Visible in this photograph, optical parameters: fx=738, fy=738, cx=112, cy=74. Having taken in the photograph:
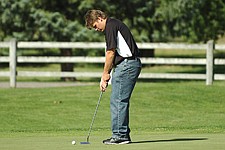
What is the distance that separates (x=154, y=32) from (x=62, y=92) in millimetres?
10802

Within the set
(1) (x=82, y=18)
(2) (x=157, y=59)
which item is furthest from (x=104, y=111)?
(1) (x=82, y=18)

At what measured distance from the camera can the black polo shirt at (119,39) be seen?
9078 mm

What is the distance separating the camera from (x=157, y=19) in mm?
28094

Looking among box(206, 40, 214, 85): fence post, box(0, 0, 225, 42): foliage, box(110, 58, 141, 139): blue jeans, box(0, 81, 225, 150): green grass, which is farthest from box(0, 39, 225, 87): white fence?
box(110, 58, 141, 139): blue jeans

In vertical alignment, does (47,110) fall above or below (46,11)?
below

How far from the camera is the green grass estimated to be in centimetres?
1296

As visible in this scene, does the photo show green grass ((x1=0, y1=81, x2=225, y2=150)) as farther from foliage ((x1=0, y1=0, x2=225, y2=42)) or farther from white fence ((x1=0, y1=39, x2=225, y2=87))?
foliage ((x1=0, y1=0, x2=225, y2=42))

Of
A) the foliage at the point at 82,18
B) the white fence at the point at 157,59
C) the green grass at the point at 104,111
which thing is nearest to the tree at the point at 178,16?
the foliage at the point at 82,18

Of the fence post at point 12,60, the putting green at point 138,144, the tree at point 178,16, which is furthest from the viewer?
the tree at point 178,16

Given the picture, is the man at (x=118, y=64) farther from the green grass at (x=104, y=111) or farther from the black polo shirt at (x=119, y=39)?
Answer: the green grass at (x=104, y=111)

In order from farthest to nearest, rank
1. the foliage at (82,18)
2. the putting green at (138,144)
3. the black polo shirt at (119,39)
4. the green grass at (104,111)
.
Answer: the foliage at (82,18), the green grass at (104,111), the black polo shirt at (119,39), the putting green at (138,144)

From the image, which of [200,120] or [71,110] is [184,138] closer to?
[200,120]

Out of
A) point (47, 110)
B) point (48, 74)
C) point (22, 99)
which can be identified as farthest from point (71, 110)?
point (48, 74)

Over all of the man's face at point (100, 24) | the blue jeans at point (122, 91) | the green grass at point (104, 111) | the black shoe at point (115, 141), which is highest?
the man's face at point (100, 24)
